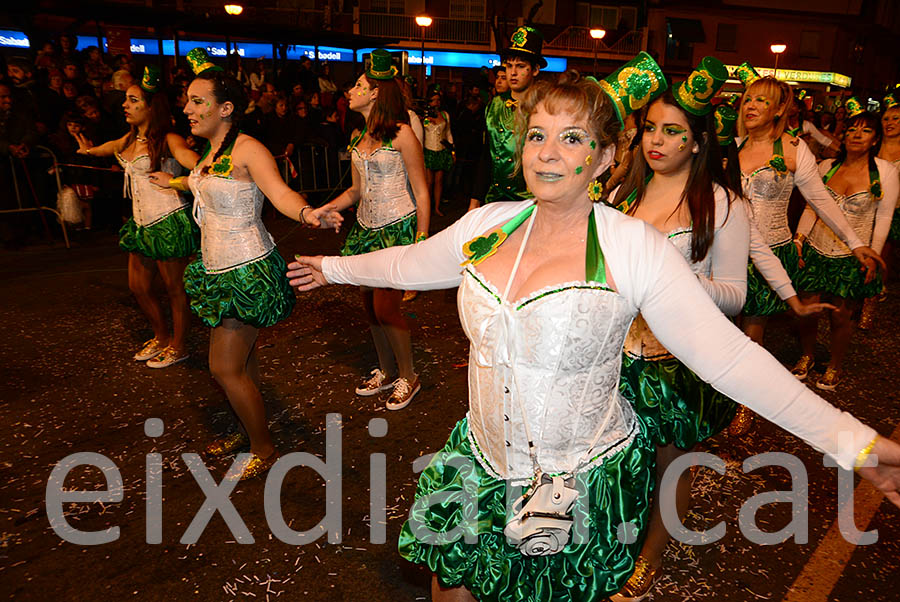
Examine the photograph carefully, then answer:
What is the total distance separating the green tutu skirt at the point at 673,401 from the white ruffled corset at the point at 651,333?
30 mm

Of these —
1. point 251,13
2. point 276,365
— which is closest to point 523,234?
point 276,365

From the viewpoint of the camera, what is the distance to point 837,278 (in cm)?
530

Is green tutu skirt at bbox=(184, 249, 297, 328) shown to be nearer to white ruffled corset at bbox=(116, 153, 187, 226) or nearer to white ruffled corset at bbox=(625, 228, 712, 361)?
white ruffled corset at bbox=(116, 153, 187, 226)

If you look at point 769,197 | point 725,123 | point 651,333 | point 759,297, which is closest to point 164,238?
point 651,333

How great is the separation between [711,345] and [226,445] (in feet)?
10.8

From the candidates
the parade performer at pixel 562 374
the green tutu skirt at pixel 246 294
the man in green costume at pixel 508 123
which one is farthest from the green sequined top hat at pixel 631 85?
the man in green costume at pixel 508 123

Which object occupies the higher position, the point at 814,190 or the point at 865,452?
the point at 814,190

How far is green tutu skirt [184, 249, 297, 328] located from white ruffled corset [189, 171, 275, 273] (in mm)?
70

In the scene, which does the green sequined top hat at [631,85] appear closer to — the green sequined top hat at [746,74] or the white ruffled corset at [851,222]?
the green sequined top hat at [746,74]

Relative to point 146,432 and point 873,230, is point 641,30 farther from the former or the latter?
point 146,432

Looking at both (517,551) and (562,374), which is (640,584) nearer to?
(517,551)

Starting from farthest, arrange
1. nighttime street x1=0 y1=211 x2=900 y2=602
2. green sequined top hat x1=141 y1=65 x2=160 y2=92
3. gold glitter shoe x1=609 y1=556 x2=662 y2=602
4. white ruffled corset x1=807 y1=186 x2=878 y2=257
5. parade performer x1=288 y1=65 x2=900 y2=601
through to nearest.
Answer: white ruffled corset x1=807 y1=186 x2=878 y2=257, green sequined top hat x1=141 y1=65 x2=160 y2=92, nighttime street x1=0 y1=211 x2=900 y2=602, gold glitter shoe x1=609 y1=556 x2=662 y2=602, parade performer x1=288 y1=65 x2=900 y2=601

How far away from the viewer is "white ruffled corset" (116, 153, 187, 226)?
536cm

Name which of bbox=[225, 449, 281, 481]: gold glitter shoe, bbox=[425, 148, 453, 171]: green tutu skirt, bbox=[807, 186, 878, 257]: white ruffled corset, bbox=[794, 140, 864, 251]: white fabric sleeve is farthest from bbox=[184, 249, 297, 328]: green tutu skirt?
bbox=[425, 148, 453, 171]: green tutu skirt
